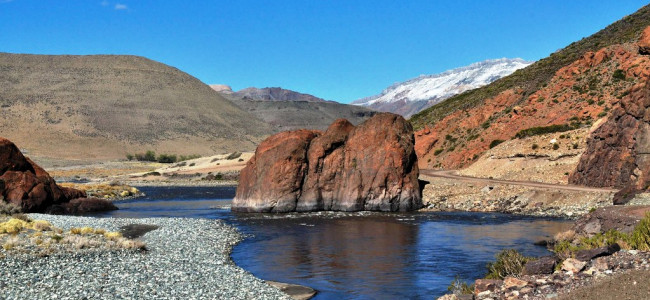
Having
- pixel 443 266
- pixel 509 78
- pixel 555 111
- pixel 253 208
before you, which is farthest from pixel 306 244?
pixel 509 78

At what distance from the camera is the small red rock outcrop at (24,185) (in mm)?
38656

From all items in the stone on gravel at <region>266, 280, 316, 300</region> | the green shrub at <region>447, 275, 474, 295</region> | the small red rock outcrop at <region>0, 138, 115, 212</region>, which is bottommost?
the stone on gravel at <region>266, 280, 316, 300</region>

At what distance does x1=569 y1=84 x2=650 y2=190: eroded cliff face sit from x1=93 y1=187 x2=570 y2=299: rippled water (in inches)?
296

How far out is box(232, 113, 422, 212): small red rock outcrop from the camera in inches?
1590

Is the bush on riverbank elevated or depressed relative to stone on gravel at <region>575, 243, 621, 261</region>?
depressed

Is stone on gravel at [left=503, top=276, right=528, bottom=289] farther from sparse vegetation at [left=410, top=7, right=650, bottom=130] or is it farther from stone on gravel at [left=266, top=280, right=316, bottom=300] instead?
sparse vegetation at [left=410, top=7, right=650, bottom=130]

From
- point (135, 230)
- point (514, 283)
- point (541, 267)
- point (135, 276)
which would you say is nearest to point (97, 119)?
point (135, 230)

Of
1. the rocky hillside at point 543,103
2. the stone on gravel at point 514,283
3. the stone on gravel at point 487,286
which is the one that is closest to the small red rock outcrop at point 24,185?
the stone on gravel at point 487,286

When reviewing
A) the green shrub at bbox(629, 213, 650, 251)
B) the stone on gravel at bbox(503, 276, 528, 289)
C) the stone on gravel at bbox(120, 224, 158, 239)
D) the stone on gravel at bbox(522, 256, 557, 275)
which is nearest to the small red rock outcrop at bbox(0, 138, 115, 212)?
the stone on gravel at bbox(120, 224, 158, 239)

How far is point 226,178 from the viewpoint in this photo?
9344cm

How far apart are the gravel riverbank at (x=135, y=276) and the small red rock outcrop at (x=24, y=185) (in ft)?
58.2

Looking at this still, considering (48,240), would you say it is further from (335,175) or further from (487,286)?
(335,175)

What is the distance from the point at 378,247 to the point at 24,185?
25.9 metres

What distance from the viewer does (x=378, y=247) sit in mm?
26375
